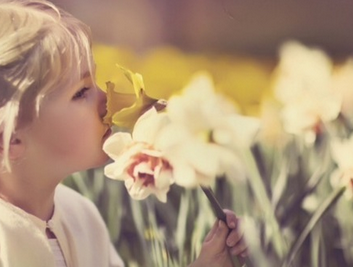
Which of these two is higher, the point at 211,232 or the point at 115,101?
the point at 115,101

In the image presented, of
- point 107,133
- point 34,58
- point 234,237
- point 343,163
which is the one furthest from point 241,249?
point 34,58

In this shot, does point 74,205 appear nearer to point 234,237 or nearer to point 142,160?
point 142,160

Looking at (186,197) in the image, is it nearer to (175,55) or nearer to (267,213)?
(267,213)

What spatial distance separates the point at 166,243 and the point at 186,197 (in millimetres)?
117

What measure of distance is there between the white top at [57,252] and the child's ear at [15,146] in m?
0.22

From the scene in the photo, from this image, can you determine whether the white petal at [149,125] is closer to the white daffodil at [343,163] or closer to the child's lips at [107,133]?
the child's lips at [107,133]

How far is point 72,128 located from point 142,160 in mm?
183

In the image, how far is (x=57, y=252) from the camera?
1.89 meters

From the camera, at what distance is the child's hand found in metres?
1.80

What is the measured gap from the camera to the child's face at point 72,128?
6.11ft

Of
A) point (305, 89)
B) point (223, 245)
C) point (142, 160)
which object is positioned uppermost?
point (305, 89)

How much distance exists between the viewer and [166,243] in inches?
72.1

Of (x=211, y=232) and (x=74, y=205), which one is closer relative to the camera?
(x=211, y=232)

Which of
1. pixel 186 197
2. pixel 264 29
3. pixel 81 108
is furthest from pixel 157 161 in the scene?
pixel 264 29
